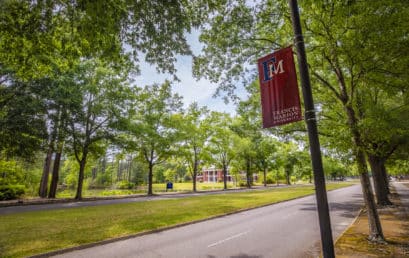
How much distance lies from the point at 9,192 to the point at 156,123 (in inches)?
703

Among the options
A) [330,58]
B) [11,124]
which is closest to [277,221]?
[330,58]

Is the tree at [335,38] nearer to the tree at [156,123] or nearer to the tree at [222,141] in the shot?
the tree at [156,123]

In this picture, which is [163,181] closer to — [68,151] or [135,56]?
[68,151]

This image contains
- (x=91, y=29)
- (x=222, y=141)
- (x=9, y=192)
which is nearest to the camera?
(x=91, y=29)

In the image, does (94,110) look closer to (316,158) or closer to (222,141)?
(316,158)

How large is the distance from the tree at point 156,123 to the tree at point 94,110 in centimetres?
463

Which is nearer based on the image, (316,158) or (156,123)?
(316,158)

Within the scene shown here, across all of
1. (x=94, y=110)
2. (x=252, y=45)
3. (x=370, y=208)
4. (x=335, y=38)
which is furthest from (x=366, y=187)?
(x=94, y=110)

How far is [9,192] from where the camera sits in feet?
72.3

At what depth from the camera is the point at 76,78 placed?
2172 cm

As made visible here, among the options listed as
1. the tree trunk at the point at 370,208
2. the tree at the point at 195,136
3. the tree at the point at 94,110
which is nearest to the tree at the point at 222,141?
the tree at the point at 195,136

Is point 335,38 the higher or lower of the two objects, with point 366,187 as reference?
higher

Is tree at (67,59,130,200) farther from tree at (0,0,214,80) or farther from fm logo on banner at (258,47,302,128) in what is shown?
fm logo on banner at (258,47,302,128)

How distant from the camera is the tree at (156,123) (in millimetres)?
30188
